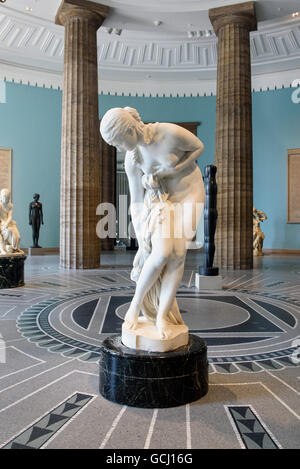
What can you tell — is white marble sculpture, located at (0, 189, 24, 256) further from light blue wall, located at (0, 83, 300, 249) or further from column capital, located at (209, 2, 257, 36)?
light blue wall, located at (0, 83, 300, 249)

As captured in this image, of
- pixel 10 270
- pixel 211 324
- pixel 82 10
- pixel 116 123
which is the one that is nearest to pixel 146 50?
pixel 82 10

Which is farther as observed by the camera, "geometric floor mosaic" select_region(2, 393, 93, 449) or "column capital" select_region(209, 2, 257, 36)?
"column capital" select_region(209, 2, 257, 36)

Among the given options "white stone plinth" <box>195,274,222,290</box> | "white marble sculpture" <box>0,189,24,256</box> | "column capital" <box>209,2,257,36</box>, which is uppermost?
"column capital" <box>209,2,257,36</box>

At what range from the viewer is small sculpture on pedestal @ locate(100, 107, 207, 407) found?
7.93 ft

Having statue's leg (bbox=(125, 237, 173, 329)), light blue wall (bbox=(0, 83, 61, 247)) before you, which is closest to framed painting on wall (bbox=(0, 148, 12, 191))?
light blue wall (bbox=(0, 83, 61, 247))

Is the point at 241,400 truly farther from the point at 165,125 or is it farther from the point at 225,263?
the point at 225,263

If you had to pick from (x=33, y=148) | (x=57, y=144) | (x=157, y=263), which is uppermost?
(x=57, y=144)

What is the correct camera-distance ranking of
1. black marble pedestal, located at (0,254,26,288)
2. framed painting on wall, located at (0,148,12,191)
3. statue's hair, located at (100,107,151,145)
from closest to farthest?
statue's hair, located at (100,107,151,145) < black marble pedestal, located at (0,254,26,288) < framed painting on wall, located at (0,148,12,191)

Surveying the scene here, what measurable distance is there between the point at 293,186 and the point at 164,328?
13080 mm

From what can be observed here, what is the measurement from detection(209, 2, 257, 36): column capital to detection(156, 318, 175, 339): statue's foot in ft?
30.6

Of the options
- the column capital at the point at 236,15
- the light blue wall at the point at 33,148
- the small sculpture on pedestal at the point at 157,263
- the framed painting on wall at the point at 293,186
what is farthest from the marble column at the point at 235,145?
the small sculpture on pedestal at the point at 157,263

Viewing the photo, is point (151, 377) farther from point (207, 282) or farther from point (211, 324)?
point (207, 282)

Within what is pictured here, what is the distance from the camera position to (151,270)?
8.38 ft

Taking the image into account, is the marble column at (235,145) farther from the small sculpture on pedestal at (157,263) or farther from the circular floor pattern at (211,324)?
the small sculpture on pedestal at (157,263)
